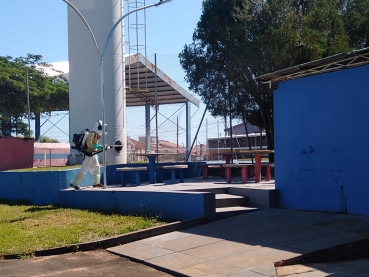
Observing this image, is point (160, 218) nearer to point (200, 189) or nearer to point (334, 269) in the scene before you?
point (200, 189)

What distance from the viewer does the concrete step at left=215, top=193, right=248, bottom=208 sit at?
12203mm

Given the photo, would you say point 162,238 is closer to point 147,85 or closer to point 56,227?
point 56,227

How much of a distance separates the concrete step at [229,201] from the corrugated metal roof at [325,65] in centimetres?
278

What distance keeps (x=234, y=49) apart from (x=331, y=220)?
9.22m

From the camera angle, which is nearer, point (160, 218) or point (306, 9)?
point (160, 218)

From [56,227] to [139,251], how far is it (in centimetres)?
267

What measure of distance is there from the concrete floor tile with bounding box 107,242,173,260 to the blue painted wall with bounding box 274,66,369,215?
11.4 feet

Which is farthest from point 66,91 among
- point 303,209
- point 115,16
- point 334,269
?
point 334,269

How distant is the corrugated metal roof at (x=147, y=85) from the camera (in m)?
20.5

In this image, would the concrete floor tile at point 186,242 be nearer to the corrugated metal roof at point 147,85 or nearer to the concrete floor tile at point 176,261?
the concrete floor tile at point 176,261

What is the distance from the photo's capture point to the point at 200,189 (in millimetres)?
13023

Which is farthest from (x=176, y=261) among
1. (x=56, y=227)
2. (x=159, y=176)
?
(x=159, y=176)

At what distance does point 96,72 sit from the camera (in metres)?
19.1

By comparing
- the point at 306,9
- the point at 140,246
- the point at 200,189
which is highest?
the point at 306,9
